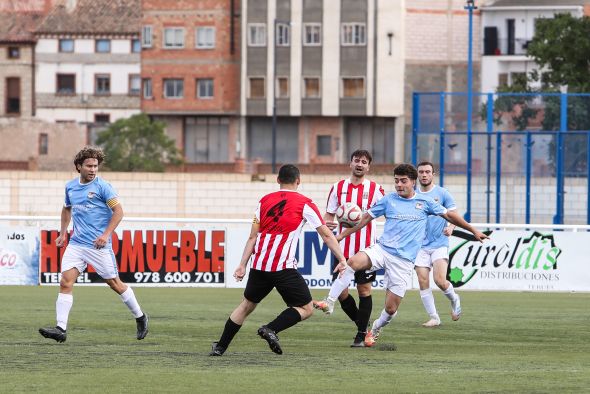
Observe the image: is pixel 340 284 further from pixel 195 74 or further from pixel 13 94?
pixel 13 94

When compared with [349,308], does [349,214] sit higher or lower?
higher

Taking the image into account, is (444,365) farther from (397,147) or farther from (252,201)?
(397,147)

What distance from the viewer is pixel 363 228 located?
1602cm

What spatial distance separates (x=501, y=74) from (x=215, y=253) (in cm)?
6222

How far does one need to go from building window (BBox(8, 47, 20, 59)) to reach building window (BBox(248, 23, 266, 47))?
14.9 metres

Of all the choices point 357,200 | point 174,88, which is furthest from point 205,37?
point 357,200

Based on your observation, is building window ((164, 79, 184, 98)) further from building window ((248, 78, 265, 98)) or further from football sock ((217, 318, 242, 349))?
football sock ((217, 318, 242, 349))

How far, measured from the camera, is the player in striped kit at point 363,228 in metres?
15.5

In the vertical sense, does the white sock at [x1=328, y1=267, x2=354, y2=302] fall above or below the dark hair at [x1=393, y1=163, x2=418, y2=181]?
below

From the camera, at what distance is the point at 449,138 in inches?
1474

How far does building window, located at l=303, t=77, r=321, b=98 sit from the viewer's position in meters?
88.6

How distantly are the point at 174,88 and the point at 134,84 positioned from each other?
3.02 meters

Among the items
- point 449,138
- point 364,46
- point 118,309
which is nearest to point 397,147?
point 364,46

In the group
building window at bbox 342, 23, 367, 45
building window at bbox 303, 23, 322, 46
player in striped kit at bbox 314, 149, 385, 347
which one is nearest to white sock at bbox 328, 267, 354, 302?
→ player in striped kit at bbox 314, 149, 385, 347
